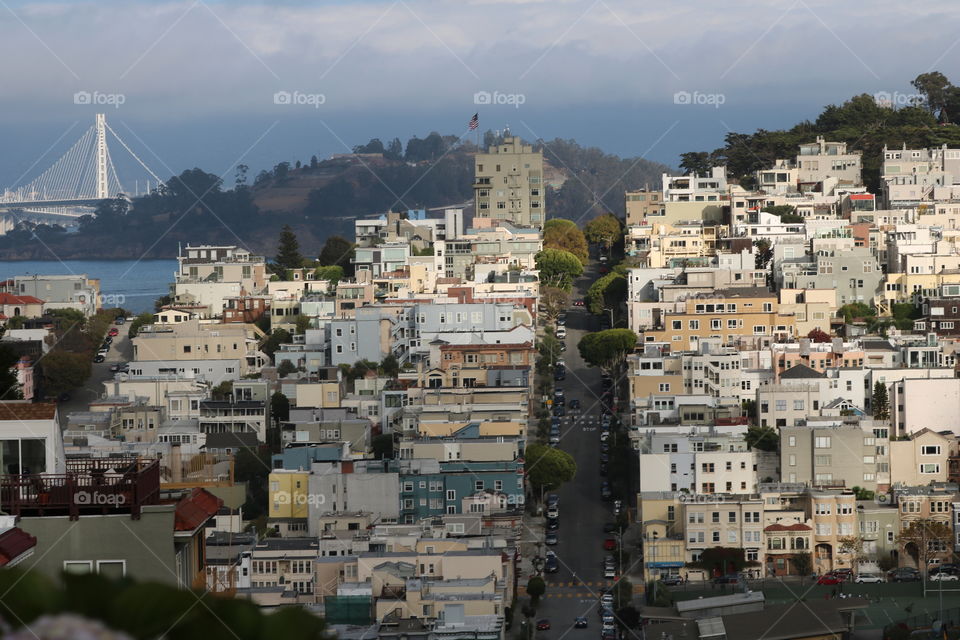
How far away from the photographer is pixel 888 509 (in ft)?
72.9

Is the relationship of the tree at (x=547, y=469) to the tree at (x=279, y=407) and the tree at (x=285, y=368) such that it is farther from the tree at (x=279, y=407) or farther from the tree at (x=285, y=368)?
the tree at (x=285, y=368)

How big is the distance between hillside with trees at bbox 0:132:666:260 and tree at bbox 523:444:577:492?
53.1m

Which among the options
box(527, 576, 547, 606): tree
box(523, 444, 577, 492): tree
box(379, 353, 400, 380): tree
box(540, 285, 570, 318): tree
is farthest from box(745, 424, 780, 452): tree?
box(540, 285, 570, 318): tree

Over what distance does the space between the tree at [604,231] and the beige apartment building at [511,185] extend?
3251 millimetres

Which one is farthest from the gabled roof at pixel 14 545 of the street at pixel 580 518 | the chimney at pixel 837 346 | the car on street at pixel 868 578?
the chimney at pixel 837 346

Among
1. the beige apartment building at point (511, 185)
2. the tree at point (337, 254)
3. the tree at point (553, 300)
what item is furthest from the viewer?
the beige apartment building at point (511, 185)

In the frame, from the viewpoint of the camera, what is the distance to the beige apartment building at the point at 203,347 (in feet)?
105

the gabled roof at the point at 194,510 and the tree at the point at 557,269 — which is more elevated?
the tree at the point at 557,269

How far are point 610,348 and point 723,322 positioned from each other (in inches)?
63.0

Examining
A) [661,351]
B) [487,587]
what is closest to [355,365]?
[661,351]

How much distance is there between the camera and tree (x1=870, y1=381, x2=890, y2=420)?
A: 82.8ft

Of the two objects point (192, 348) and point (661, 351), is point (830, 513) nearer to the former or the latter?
point (661, 351)

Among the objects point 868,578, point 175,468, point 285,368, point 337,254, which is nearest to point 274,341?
point 285,368

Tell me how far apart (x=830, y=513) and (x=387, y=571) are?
563 centimetres
